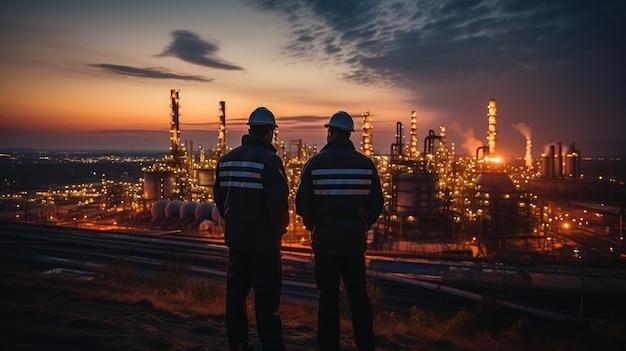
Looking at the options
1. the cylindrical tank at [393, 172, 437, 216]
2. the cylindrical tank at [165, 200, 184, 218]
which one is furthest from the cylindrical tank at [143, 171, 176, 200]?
the cylindrical tank at [393, 172, 437, 216]

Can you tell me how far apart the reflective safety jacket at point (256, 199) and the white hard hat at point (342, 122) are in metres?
0.66

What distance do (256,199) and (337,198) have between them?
74 centimetres

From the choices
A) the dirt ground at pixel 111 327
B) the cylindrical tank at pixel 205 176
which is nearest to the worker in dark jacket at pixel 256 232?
the dirt ground at pixel 111 327

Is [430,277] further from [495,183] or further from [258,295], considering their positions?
[258,295]

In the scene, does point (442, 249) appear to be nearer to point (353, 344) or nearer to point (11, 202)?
point (353, 344)

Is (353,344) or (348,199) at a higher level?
(348,199)

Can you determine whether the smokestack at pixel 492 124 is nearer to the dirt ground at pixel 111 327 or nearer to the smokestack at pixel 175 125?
the smokestack at pixel 175 125

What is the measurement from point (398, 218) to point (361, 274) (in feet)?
91.2

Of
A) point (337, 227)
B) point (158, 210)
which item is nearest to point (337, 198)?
point (337, 227)

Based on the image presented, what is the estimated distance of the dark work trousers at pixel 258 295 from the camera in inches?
158

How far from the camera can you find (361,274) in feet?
13.6

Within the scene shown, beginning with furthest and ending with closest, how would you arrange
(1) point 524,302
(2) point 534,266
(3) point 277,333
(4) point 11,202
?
(4) point 11,202 < (2) point 534,266 < (1) point 524,302 < (3) point 277,333

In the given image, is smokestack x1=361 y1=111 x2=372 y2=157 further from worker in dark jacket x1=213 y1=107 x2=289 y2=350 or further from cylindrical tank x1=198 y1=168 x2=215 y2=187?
worker in dark jacket x1=213 y1=107 x2=289 y2=350

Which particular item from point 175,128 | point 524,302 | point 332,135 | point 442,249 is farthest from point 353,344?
point 175,128
